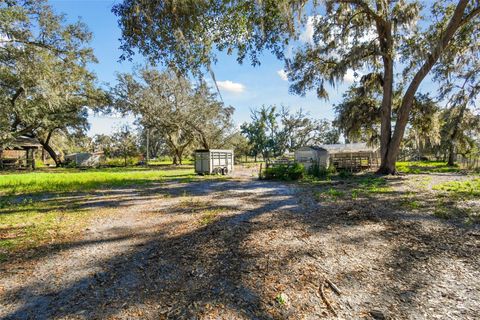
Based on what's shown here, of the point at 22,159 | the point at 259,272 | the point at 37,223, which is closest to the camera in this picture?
the point at 259,272

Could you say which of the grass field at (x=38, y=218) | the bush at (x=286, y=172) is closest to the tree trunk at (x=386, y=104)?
the bush at (x=286, y=172)

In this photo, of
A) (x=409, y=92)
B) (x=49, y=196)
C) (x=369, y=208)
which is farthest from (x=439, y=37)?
(x=49, y=196)

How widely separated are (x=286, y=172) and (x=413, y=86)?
291 inches

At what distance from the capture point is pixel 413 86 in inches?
516

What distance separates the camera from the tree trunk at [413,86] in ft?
36.6

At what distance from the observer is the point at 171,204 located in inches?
301

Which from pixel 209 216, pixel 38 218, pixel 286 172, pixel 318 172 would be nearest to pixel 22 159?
pixel 38 218

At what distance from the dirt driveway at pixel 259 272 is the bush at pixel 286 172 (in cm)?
828

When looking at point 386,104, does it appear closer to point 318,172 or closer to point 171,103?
point 318,172

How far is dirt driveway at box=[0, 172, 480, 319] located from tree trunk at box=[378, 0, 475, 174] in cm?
977

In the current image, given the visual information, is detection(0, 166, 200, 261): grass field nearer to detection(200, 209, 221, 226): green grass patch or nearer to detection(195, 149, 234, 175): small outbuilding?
detection(200, 209, 221, 226): green grass patch

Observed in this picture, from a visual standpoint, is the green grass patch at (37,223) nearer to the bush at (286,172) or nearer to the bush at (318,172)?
the bush at (286,172)

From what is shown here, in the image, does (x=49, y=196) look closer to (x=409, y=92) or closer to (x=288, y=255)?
(x=288, y=255)

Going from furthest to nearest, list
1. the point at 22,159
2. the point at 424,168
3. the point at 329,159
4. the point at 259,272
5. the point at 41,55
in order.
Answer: the point at 22,159
the point at 329,159
the point at 424,168
the point at 41,55
the point at 259,272
